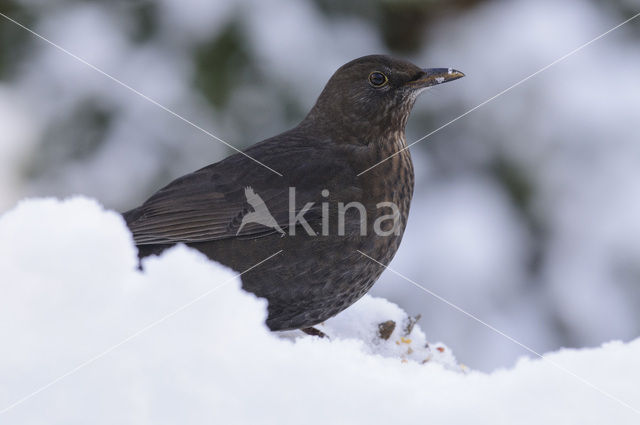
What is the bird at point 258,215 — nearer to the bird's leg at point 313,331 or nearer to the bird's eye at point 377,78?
the bird's leg at point 313,331

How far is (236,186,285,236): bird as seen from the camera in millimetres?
2807

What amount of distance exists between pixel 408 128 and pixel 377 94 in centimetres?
78

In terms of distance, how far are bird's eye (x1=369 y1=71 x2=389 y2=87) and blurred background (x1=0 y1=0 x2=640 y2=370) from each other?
0.73m

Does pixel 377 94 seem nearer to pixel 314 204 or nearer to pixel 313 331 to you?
pixel 314 204

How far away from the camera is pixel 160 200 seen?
3.02 m

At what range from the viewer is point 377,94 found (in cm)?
315

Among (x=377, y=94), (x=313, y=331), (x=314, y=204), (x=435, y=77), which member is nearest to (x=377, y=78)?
(x=377, y=94)

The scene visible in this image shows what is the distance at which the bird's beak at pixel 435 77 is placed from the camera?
3.07 m

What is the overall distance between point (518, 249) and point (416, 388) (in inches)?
93.7

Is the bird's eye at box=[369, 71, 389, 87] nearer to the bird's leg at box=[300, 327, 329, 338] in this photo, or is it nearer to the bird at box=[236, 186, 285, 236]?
the bird at box=[236, 186, 285, 236]

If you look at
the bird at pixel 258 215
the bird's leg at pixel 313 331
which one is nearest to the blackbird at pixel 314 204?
the bird at pixel 258 215

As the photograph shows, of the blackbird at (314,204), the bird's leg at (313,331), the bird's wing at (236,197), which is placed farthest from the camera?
the bird's leg at (313,331)

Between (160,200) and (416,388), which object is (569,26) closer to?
(160,200)

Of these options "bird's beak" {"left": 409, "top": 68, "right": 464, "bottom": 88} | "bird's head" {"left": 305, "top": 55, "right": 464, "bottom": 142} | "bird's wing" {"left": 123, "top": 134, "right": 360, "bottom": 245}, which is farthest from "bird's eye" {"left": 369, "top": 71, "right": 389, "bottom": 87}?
"bird's wing" {"left": 123, "top": 134, "right": 360, "bottom": 245}
